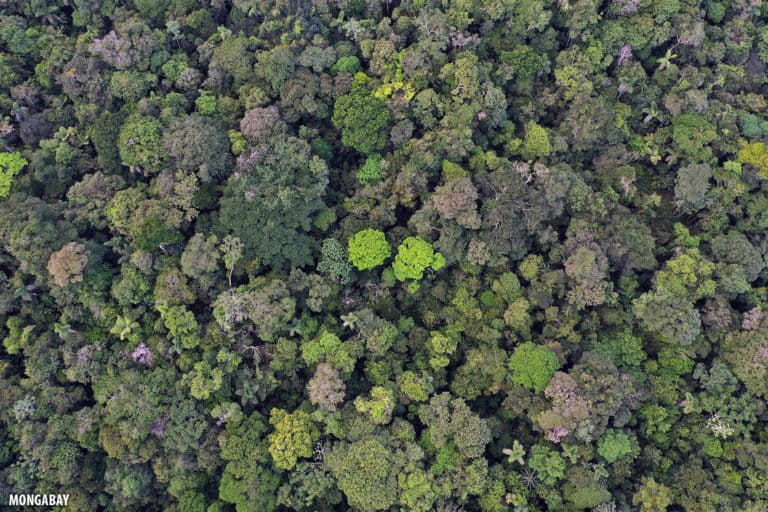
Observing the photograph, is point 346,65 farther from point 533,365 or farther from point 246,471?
point 246,471

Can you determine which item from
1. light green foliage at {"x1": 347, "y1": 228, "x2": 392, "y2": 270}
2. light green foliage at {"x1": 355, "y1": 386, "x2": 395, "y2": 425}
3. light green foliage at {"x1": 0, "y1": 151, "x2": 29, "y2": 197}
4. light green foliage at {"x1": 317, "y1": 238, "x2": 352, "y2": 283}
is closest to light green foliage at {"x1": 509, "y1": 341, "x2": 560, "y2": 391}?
light green foliage at {"x1": 355, "y1": 386, "x2": 395, "y2": 425}

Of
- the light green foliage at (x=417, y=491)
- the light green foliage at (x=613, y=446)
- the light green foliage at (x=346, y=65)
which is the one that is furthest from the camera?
the light green foliage at (x=346, y=65)

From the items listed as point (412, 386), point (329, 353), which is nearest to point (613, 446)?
point (412, 386)

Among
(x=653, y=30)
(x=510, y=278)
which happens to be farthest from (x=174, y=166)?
(x=653, y=30)

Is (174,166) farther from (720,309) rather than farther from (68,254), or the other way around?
(720,309)

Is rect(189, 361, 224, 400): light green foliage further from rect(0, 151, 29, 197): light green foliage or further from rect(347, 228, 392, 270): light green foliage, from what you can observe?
rect(0, 151, 29, 197): light green foliage

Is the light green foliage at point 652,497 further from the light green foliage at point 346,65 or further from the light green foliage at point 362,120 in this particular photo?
the light green foliage at point 346,65

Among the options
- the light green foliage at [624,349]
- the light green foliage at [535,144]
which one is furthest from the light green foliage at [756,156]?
the light green foliage at [624,349]
